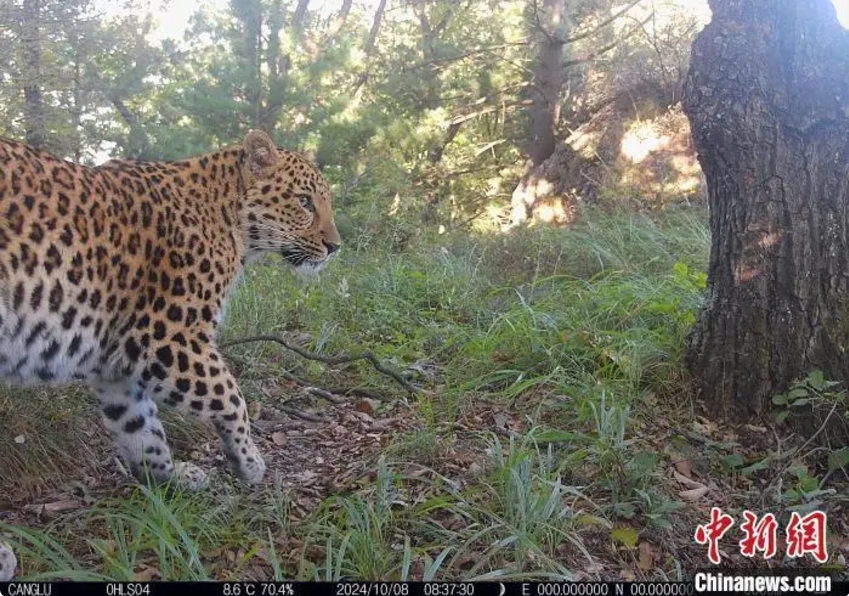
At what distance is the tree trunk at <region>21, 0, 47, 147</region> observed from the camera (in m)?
11.6

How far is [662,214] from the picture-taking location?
12016mm

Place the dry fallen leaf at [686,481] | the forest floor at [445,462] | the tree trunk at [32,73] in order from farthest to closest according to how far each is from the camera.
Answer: the tree trunk at [32,73]
the dry fallen leaf at [686,481]
the forest floor at [445,462]

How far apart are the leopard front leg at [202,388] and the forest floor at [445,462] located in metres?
0.28

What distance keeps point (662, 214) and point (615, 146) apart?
2742mm

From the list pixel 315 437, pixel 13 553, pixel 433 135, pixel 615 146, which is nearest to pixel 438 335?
pixel 315 437

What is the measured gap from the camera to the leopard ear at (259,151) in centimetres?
478

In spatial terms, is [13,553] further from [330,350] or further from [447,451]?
[330,350]

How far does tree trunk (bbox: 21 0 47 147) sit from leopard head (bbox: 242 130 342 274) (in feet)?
26.9

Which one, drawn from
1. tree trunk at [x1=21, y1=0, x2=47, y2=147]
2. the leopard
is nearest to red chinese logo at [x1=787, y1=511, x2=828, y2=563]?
the leopard

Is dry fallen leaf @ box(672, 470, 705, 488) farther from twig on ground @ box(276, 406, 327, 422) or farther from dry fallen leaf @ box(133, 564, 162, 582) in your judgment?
dry fallen leaf @ box(133, 564, 162, 582)

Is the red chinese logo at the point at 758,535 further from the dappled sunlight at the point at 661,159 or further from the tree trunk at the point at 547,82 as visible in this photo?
the tree trunk at the point at 547,82
